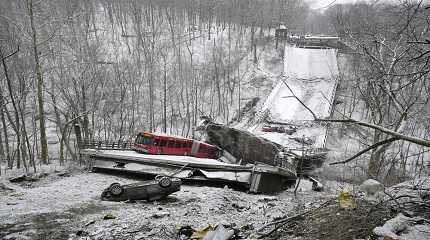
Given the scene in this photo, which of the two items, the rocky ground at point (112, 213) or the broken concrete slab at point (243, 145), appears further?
the broken concrete slab at point (243, 145)

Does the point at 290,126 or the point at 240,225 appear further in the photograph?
the point at 290,126

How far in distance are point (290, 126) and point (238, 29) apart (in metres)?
30.7

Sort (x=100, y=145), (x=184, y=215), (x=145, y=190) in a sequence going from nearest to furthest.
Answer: (x=184, y=215), (x=145, y=190), (x=100, y=145)

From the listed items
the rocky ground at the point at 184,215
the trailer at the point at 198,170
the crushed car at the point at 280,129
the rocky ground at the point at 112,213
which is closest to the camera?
the rocky ground at the point at 184,215

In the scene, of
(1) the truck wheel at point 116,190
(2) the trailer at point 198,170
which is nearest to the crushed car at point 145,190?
(1) the truck wheel at point 116,190

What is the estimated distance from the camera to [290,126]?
3019 cm

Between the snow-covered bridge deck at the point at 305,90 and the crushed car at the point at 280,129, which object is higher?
the snow-covered bridge deck at the point at 305,90

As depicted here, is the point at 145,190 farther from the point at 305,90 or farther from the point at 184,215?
the point at 305,90

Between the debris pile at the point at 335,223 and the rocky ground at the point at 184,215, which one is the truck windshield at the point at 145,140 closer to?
the rocky ground at the point at 184,215

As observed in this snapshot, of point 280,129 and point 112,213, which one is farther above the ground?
point 112,213

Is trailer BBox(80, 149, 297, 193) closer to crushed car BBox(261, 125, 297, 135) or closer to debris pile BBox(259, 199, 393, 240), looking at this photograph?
debris pile BBox(259, 199, 393, 240)

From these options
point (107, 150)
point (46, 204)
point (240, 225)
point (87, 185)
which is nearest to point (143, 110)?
point (107, 150)

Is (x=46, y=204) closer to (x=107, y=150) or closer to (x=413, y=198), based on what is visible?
(x=107, y=150)

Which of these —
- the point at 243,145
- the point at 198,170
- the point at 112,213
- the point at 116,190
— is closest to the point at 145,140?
the point at 198,170
